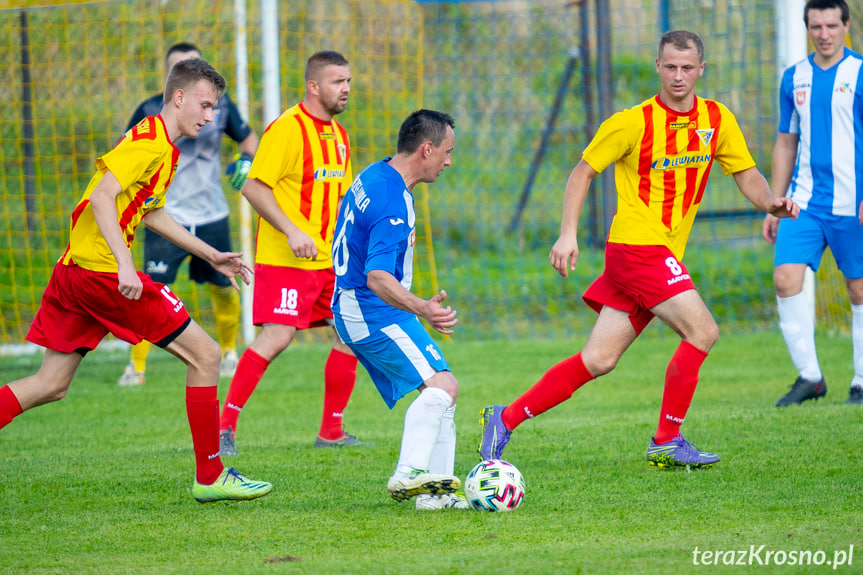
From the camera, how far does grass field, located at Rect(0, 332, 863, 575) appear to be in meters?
3.63

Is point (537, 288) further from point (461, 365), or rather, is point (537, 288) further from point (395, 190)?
point (395, 190)

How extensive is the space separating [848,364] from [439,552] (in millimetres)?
5522

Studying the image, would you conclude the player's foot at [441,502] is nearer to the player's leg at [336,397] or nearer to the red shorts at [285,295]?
the player's leg at [336,397]

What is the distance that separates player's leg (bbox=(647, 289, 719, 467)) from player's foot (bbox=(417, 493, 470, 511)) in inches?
43.7

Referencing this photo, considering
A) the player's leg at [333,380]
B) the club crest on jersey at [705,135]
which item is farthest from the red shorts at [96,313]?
the club crest on jersey at [705,135]

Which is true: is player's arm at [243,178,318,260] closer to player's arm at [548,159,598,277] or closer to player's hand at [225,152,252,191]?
player's hand at [225,152,252,191]

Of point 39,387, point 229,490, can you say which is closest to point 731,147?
point 229,490

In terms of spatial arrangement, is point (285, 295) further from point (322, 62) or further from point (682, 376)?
point (682, 376)

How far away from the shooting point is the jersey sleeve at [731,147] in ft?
17.2

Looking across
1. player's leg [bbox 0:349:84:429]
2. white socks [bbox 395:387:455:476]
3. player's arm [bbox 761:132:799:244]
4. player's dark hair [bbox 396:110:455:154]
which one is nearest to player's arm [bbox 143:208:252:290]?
player's leg [bbox 0:349:84:429]

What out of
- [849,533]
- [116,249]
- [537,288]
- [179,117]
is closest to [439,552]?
[849,533]

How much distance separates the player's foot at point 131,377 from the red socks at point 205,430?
13.5 ft

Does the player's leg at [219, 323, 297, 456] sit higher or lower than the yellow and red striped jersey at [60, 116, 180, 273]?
lower

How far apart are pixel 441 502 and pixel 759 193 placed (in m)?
2.32
